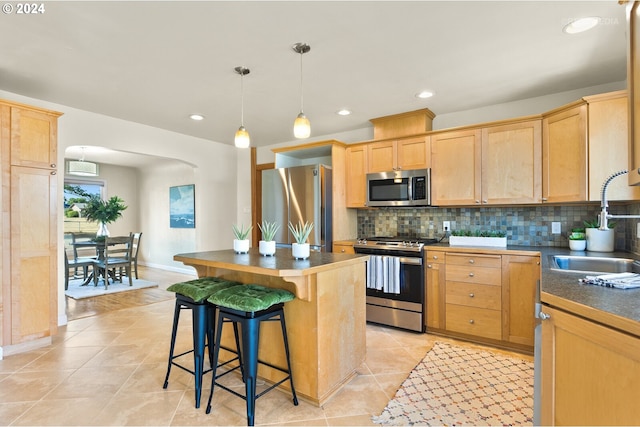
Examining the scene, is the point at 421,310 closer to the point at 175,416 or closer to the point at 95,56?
the point at 175,416

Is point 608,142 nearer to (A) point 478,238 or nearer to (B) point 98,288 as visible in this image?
(A) point 478,238

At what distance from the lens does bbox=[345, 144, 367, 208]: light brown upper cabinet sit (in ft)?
13.0

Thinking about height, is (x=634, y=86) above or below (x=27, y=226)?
above

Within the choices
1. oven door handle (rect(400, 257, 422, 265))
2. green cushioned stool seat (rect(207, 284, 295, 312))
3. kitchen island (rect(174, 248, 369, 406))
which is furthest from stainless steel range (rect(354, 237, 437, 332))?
green cushioned stool seat (rect(207, 284, 295, 312))

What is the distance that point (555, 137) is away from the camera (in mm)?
2809

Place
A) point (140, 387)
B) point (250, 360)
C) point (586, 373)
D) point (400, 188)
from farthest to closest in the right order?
1. point (400, 188)
2. point (140, 387)
3. point (250, 360)
4. point (586, 373)

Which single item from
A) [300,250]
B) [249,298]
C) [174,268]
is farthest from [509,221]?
[174,268]

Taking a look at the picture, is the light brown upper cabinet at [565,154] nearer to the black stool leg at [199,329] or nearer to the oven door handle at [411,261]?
the oven door handle at [411,261]

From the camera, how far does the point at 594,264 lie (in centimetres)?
230

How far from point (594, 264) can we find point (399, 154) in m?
2.04

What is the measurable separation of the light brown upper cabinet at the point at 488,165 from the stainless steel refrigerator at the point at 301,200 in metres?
1.25

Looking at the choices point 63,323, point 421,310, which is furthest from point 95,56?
point 421,310

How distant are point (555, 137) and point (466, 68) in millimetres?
1039

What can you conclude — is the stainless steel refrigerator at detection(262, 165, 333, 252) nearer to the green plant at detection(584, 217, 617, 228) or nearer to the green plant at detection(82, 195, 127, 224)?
the green plant at detection(584, 217, 617, 228)
